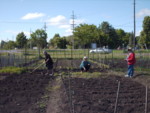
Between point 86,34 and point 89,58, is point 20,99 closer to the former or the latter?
point 89,58

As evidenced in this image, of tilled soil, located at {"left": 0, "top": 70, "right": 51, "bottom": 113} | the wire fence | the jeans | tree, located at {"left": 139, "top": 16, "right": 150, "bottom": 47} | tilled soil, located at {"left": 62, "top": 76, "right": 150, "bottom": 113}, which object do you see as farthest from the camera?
tree, located at {"left": 139, "top": 16, "right": 150, "bottom": 47}

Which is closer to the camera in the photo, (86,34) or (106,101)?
(106,101)

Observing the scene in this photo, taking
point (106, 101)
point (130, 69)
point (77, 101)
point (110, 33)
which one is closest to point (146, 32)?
point (110, 33)

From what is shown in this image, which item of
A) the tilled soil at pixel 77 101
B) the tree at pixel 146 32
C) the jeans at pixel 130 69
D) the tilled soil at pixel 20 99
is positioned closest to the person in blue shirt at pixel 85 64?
the jeans at pixel 130 69

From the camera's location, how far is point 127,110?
5430 millimetres

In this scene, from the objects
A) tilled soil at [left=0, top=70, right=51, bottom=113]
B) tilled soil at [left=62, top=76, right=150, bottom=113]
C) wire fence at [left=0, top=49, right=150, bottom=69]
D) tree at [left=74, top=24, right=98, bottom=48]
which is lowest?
tilled soil at [left=0, top=70, right=51, bottom=113]

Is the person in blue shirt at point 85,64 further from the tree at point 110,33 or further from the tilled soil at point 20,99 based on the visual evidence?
the tree at point 110,33

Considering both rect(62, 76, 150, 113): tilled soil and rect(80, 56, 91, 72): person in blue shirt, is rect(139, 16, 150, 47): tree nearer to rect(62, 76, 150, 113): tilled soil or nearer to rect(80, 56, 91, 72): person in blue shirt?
rect(80, 56, 91, 72): person in blue shirt

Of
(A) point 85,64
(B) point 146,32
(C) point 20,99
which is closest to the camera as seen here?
(C) point 20,99

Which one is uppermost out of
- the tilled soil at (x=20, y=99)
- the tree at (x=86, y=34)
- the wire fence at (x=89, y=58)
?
the tree at (x=86, y=34)

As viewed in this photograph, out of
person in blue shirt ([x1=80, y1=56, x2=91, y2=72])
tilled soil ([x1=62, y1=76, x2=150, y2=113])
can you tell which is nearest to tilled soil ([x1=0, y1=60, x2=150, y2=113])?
tilled soil ([x1=62, y1=76, x2=150, y2=113])

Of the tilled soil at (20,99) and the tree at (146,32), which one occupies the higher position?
the tree at (146,32)

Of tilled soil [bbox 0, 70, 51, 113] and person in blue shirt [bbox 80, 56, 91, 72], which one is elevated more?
person in blue shirt [bbox 80, 56, 91, 72]

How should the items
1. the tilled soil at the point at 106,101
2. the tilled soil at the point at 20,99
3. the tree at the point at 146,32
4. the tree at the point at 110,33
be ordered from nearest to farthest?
1. the tilled soil at the point at 106,101
2. the tilled soil at the point at 20,99
3. the tree at the point at 146,32
4. the tree at the point at 110,33
